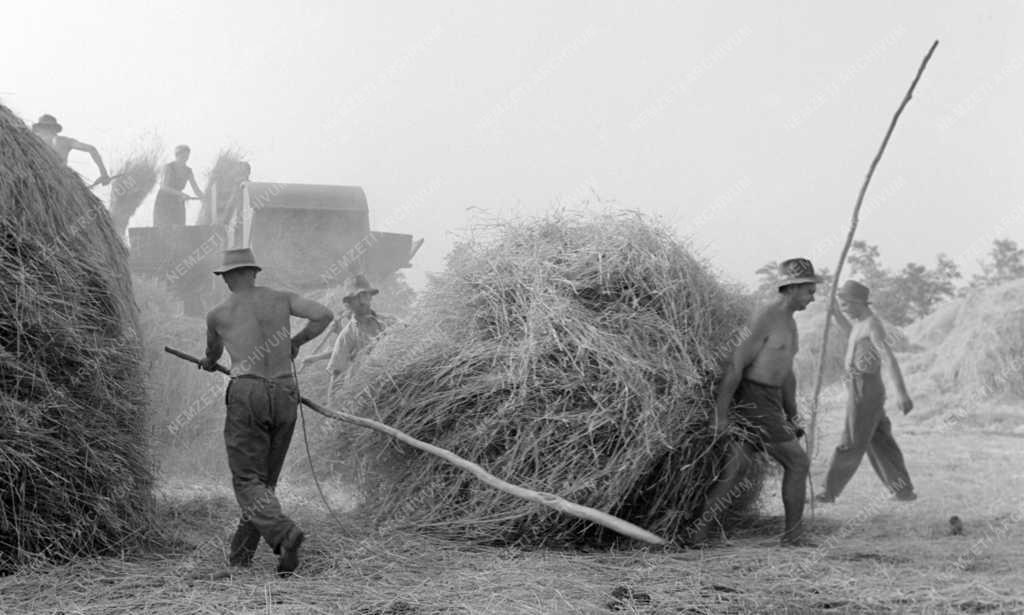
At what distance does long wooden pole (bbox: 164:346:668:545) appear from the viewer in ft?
18.1

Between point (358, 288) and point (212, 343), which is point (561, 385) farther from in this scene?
point (358, 288)

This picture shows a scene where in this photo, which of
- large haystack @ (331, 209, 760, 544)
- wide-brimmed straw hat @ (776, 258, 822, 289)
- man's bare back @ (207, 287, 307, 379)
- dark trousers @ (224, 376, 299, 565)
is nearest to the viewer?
dark trousers @ (224, 376, 299, 565)

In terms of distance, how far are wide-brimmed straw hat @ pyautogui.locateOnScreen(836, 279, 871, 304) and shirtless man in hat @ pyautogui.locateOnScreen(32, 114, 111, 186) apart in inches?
272

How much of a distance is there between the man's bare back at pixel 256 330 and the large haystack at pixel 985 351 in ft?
35.1

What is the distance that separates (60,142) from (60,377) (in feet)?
19.3

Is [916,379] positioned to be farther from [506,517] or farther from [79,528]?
[79,528]

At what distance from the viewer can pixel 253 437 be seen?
592cm

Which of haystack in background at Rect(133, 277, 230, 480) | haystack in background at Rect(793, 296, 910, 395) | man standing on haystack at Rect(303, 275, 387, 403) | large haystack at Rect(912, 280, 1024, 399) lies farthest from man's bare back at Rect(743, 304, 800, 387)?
haystack in background at Rect(793, 296, 910, 395)

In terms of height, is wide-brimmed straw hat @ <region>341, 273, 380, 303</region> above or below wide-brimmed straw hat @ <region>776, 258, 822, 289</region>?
below

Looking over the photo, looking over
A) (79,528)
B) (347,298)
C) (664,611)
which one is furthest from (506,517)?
(347,298)

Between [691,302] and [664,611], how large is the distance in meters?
2.62

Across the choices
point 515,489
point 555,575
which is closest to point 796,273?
point 515,489

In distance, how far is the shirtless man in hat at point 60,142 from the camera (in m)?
10.0

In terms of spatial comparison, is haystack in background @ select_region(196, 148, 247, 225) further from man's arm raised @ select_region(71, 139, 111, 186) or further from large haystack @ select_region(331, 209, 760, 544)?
large haystack @ select_region(331, 209, 760, 544)
